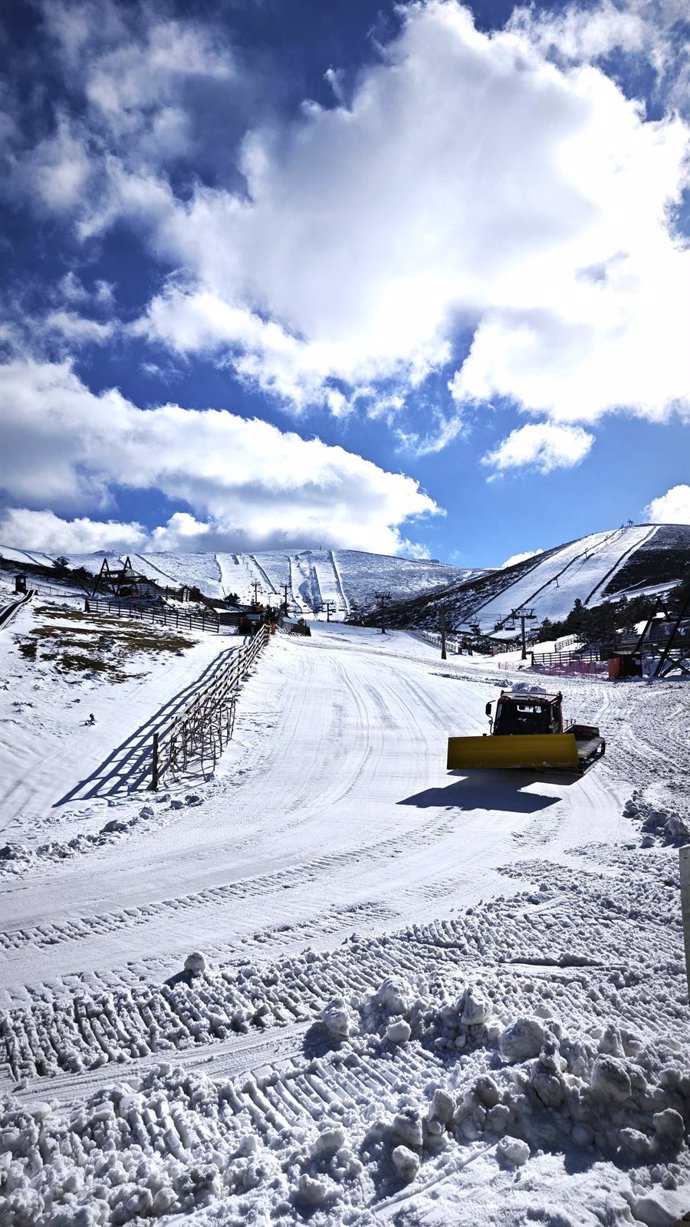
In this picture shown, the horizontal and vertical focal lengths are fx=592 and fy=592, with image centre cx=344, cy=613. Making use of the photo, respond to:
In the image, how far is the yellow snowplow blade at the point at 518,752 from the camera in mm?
12906

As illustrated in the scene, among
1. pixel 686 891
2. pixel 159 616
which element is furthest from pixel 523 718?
pixel 159 616

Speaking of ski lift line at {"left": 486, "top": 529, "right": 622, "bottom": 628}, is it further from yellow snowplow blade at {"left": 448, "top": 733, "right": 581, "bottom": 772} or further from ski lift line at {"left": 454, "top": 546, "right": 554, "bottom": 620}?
yellow snowplow blade at {"left": 448, "top": 733, "right": 581, "bottom": 772}

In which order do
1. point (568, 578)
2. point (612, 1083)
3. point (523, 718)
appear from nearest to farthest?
point (612, 1083) < point (523, 718) < point (568, 578)

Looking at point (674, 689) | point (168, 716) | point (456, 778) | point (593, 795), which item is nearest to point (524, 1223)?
point (593, 795)

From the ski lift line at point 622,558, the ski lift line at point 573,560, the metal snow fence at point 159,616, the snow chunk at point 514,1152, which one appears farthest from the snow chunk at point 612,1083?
the ski lift line at point 573,560

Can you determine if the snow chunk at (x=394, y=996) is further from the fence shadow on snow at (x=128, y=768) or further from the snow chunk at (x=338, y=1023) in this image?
the fence shadow on snow at (x=128, y=768)

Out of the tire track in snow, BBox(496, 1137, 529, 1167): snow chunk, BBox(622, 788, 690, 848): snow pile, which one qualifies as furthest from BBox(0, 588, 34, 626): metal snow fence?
BBox(496, 1137, 529, 1167): snow chunk

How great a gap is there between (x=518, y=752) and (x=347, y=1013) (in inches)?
376

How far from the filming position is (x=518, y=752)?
43.1 ft

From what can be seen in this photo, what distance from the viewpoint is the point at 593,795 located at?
11391 mm

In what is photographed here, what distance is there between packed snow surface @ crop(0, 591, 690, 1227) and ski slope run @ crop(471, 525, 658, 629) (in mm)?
113868

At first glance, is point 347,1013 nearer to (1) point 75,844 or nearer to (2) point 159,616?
(1) point 75,844

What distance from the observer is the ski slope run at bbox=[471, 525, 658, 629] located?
129m

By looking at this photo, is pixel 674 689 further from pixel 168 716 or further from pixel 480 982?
pixel 480 982
